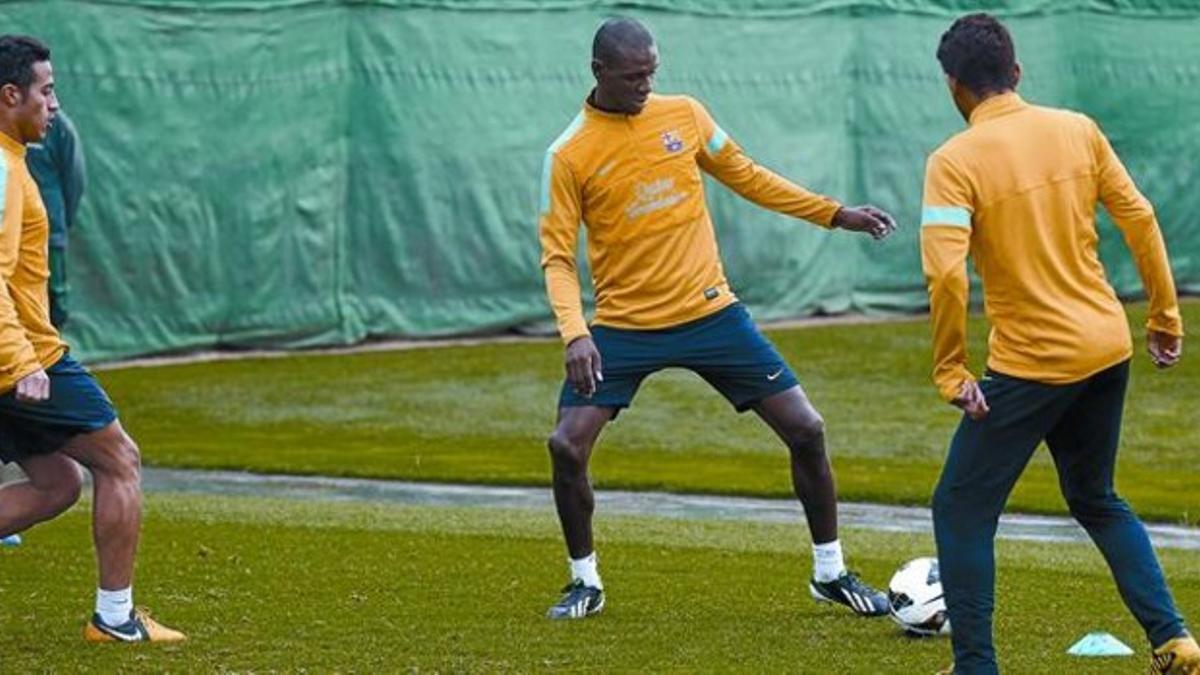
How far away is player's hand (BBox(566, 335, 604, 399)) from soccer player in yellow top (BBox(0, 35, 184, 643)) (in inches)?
60.9

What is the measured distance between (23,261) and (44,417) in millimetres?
532

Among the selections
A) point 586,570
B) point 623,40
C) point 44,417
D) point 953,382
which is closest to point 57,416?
point 44,417

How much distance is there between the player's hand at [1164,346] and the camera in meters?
8.16

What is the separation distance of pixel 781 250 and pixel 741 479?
295 inches

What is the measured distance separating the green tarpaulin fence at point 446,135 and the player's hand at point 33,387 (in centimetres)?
1166

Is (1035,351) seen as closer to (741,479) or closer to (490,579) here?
(490,579)

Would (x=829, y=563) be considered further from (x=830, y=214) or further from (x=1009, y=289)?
(x=1009, y=289)

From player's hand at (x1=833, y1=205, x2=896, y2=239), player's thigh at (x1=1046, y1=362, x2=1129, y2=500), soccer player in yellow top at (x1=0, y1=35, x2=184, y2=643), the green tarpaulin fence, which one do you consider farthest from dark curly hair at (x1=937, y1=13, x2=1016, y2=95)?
the green tarpaulin fence

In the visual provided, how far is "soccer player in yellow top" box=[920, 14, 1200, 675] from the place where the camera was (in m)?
7.72

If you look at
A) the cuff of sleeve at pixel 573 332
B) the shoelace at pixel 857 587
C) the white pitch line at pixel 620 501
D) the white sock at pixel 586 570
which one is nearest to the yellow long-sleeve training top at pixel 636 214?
the cuff of sleeve at pixel 573 332

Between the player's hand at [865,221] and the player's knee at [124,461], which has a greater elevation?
the player's hand at [865,221]

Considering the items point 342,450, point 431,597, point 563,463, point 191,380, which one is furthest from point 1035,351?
point 191,380

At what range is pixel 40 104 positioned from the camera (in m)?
8.98

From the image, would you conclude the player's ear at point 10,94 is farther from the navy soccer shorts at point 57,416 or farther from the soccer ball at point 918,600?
the soccer ball at point 918,600
